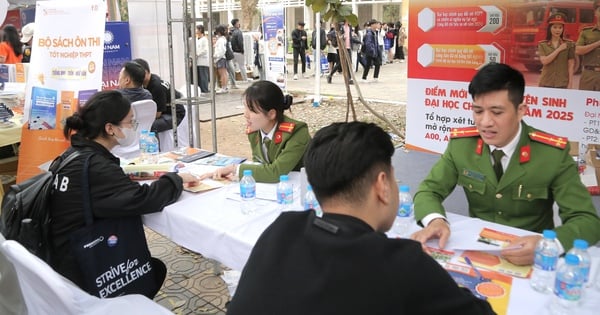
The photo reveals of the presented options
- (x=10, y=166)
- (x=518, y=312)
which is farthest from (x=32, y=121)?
(x=518, y=312)

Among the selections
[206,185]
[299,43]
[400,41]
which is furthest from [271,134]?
[400,41]

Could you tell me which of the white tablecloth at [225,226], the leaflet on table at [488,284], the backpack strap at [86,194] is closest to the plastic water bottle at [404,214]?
the white tablecloth at [225,226]

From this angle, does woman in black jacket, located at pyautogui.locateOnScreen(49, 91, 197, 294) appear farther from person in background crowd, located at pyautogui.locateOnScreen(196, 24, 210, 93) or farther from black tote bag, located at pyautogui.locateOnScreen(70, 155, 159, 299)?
person in background crowd, located at pyautogui.locateOnScreen(196, 24, 210, 93)

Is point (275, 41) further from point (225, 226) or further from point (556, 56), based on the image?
point (225, 226)

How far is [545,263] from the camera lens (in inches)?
60.7

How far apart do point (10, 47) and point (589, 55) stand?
665cm

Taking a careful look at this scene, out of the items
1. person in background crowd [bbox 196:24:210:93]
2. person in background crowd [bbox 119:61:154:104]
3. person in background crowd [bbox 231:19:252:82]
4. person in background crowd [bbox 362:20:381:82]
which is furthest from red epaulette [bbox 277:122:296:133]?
person in background crowd [bbox 362:20:381:82]

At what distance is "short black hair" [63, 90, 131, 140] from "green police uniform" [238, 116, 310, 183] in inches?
27.9

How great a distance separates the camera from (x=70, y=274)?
6.89 feet

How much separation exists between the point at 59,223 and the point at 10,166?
10.8 feet

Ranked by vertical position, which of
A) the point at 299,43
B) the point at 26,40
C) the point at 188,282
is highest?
the point at 299,43

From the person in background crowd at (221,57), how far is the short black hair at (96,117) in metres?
8.97

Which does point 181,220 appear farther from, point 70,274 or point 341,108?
point 341,108

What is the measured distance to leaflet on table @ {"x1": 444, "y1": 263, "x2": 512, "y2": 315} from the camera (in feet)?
4.59
